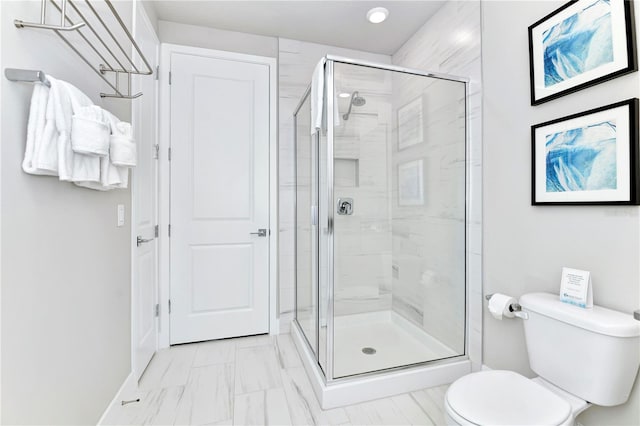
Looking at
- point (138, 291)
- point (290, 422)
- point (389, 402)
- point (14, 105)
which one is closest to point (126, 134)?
point (14, 105)

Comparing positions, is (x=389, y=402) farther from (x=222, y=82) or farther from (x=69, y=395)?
(x=222, y=82)

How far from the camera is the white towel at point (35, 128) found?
3.03 ft

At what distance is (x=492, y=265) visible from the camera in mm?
1795

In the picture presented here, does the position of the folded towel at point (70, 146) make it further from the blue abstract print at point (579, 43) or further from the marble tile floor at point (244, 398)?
the blue abstract print at point (579, 43)

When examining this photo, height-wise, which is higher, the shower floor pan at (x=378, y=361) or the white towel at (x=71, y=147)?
the white towel at (x=71, y=147)

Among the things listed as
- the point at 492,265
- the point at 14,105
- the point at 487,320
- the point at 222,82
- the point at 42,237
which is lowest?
the point at 487,320

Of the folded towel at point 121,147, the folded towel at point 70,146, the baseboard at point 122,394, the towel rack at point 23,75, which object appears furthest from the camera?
the baseboard at point 122,394

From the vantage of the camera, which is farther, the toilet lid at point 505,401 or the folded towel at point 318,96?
the folded towel at point 318,96

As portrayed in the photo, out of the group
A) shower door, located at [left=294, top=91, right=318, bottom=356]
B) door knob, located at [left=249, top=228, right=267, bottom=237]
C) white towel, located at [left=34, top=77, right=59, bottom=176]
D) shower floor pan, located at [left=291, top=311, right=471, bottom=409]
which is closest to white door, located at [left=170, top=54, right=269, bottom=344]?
door knob, located at [left=249, top=228, right=267, bottom=237]

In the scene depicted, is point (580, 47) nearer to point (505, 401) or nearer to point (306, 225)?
point (505, 401)

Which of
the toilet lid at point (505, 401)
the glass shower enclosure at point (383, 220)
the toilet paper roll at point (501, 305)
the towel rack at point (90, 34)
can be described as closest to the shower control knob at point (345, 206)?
the glass shower enclosure at point (383, 220)

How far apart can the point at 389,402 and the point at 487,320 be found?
76 centimetres

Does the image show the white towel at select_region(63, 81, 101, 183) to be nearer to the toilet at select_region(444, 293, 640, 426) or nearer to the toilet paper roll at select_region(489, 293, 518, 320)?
the toilet at select_region(444, 293, 640, 426)

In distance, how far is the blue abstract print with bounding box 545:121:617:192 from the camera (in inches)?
47.2
